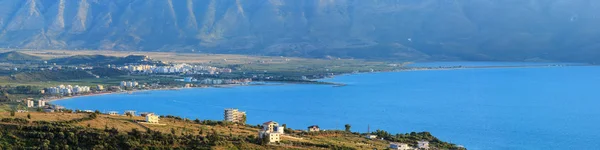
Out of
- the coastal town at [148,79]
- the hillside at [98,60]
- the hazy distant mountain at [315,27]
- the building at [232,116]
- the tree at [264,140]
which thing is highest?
the hazy distant mountain at [315,27]

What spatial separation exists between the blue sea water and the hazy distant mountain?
53.6 metres

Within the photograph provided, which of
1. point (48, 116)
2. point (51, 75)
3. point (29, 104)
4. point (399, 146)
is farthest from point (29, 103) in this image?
point (399, 146)

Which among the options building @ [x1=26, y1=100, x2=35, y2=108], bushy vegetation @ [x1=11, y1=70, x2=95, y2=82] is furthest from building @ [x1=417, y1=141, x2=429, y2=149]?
bushy vegetation @ [x1=11, y1=70, x2=95, y2=82]

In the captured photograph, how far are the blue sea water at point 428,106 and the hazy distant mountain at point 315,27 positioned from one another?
5362 centimetres

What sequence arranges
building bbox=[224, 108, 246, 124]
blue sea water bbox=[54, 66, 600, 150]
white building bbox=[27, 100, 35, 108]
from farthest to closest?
white building bbox=[27, 100, 35, 108]
blue sea water bbox=[54, 66, 600, 150]
building bbox=[224, 108, 246, 124]

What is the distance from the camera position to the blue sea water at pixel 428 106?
45.7 m

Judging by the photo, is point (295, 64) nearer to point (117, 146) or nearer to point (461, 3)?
point (461, 3)

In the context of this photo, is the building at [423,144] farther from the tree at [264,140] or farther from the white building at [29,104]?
the white building at [29,104]

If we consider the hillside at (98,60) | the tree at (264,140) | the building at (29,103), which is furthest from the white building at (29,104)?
the hillside at (98,60)

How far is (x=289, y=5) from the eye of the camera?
164750mm

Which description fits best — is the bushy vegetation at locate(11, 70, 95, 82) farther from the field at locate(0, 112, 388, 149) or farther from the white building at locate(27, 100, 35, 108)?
the field at locate(0, 112, 388, 149)

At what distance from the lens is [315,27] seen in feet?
511

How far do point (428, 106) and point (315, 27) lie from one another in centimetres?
9592

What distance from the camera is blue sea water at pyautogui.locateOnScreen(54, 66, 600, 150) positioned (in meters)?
45.7
